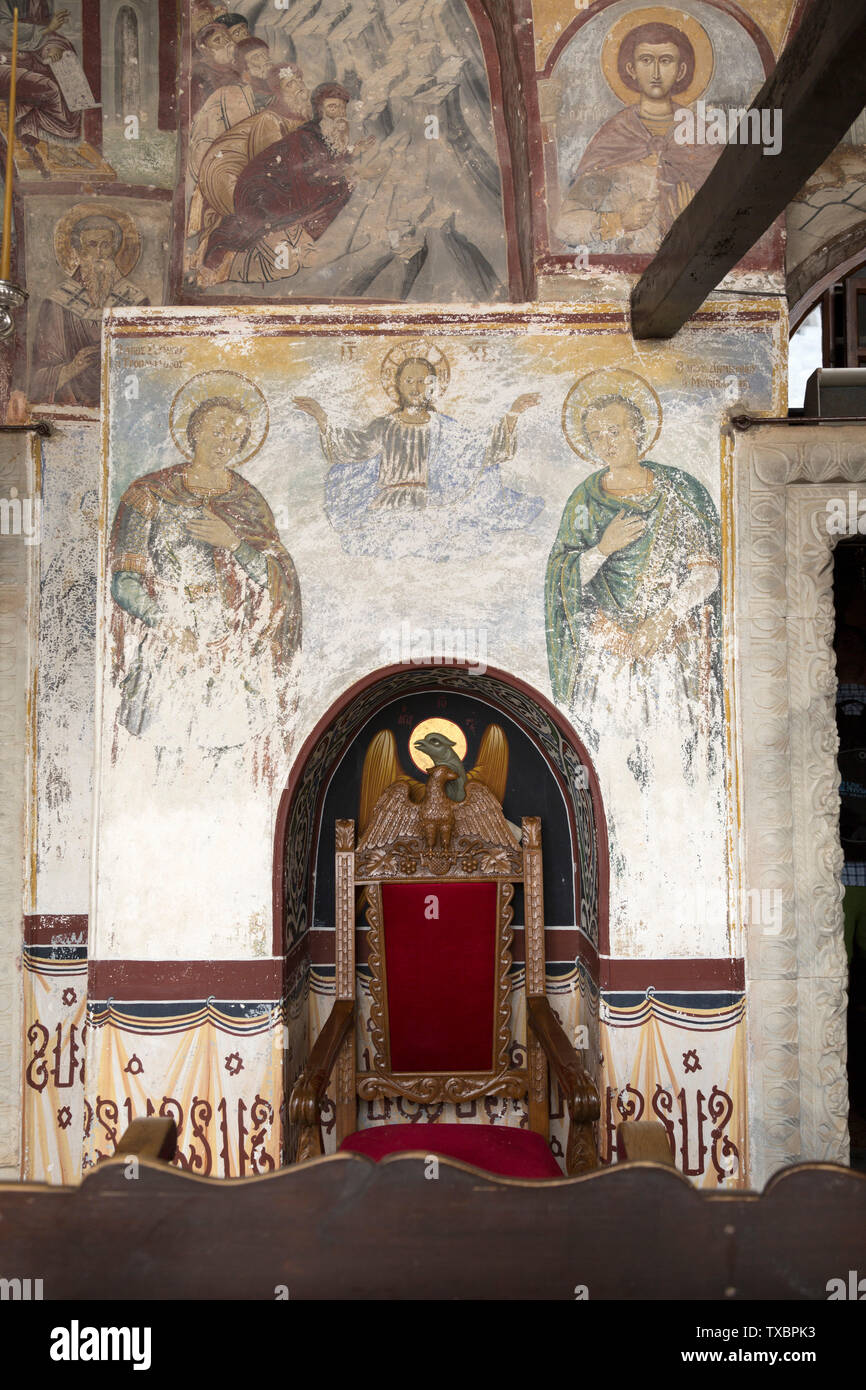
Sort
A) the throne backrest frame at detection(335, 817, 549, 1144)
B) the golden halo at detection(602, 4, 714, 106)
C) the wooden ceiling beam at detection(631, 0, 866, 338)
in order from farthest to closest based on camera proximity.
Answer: the throne backrest frame at detection(335, 817, 549, 1144), the golden halo at detection(602, 4, 714, 106), the wooden ceiling beam at detection(631, 0, 866, 338)

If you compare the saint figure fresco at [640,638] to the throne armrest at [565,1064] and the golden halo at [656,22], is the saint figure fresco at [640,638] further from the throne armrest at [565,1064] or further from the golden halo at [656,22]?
the golden halo at [656,22]

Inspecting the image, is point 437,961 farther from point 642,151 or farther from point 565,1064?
point 642,151

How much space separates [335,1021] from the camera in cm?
442

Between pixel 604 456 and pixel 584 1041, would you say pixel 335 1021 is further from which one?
pixel 604 456

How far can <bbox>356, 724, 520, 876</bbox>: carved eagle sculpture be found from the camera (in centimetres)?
463

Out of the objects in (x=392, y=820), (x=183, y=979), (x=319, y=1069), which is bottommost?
(x=319, y=1069)

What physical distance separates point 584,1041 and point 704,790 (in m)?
1.33

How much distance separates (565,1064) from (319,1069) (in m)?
0.97

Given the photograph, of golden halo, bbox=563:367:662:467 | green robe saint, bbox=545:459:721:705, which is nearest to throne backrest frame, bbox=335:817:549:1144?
green robe saint, bbox=545:459:721:705

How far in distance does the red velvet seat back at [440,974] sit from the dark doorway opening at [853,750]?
298cm

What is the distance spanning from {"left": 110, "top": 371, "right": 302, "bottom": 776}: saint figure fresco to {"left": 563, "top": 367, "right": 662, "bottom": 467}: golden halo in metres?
1.33

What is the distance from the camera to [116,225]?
5098mm

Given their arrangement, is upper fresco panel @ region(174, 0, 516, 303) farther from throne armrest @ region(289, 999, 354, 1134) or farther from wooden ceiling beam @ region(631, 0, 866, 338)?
throne armrest @ region(289, 999, 354, 1134)

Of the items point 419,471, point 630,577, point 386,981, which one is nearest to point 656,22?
point 419,471
